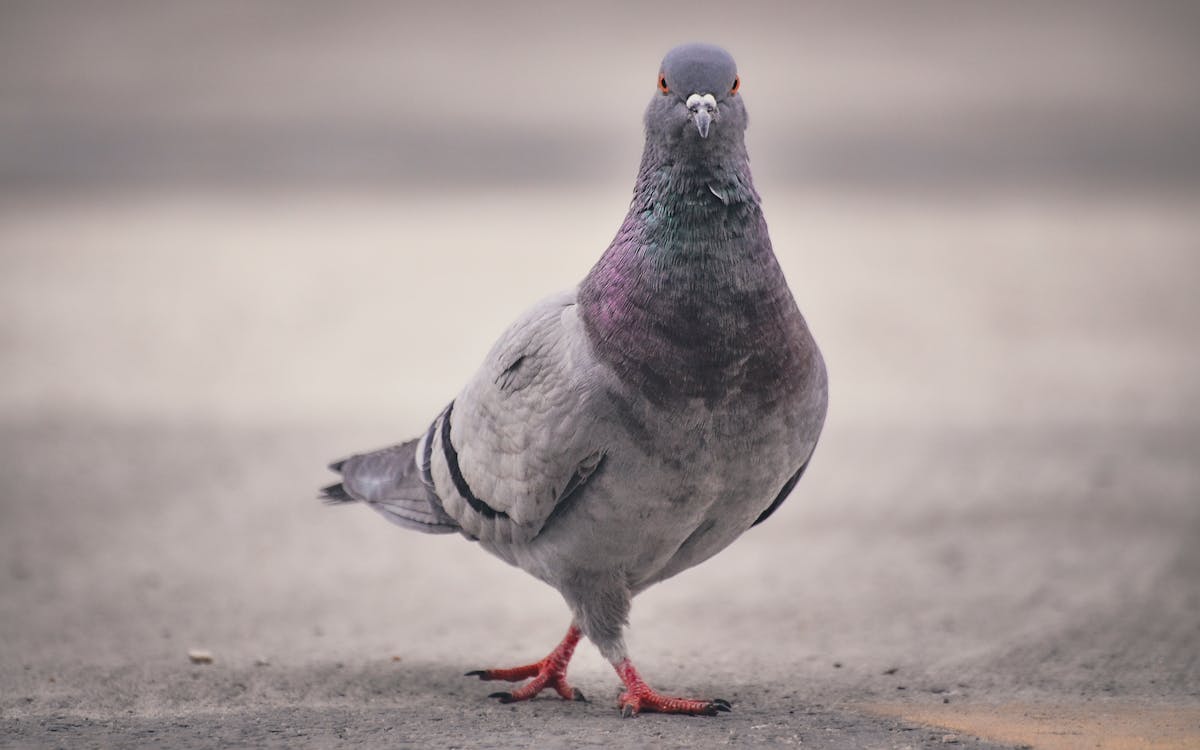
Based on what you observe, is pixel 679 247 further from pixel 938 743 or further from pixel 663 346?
pixel 938 743

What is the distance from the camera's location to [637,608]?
6.98 meters

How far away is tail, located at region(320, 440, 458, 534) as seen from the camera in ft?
16.0

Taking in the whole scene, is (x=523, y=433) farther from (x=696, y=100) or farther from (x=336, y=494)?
(x=336, y=494)

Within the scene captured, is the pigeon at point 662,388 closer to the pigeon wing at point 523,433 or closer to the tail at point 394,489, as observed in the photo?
the pigeon wing at point 523,433

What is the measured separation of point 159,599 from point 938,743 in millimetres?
4140

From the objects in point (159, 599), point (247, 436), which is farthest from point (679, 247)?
point (247, 436)

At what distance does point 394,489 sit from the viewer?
5.00 metres

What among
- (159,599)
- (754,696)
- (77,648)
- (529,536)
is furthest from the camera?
(159,599)

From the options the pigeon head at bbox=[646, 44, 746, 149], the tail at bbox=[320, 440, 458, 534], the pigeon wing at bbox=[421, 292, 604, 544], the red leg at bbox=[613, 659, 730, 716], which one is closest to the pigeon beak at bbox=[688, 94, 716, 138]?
the pigeon head at bbox=[646, 44, 746, 149]

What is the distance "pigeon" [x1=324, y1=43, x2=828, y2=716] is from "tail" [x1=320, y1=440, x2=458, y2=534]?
46cm

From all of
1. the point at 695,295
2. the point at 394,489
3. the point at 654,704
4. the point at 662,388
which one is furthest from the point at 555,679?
the point at 695,295

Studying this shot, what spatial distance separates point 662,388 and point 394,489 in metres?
1.42

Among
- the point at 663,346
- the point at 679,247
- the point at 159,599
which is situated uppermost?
the point at 679,247

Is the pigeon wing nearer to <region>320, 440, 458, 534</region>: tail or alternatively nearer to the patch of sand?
<region>320, 440, 458, 534</region>: tail
